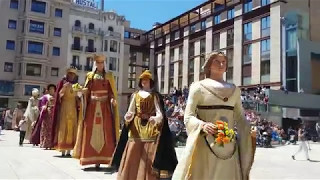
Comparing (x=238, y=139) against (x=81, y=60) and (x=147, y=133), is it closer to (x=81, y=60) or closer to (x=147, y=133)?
(x=147, y=133)

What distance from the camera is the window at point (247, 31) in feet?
127

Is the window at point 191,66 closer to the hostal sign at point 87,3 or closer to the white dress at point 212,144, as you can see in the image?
the hostal sign at point 87,3

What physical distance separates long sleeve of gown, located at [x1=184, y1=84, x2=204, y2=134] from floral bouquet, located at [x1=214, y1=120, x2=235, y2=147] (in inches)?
7.4

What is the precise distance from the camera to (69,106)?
9617 millimetres

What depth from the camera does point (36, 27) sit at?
4572cm

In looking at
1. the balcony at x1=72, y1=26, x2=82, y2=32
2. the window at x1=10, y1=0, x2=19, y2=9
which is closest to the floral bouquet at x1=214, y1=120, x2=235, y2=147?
the window at x1=10, y1=0, x2=19, y2=9

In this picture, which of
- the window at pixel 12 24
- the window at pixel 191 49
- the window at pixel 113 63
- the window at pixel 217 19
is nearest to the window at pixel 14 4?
the window at pixel 12 24

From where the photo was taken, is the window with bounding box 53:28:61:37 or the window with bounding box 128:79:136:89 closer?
the window with bounding box 53:28:61:37

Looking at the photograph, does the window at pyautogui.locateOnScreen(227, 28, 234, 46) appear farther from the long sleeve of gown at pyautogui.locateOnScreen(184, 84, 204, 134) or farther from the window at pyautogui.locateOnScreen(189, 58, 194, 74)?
the long sleeve of gown at pyautogui.locateOnScreen(184, 84, 204, 134)

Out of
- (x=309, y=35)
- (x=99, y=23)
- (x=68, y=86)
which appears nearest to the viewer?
(x=68, y=86)

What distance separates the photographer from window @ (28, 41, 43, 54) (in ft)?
149

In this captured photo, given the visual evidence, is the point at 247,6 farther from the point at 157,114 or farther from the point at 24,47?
the point at 157,114

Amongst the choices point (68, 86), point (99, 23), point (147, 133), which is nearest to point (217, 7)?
point (99, 23)

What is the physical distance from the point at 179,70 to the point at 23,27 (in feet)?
67.0
